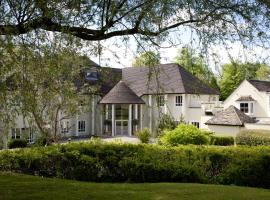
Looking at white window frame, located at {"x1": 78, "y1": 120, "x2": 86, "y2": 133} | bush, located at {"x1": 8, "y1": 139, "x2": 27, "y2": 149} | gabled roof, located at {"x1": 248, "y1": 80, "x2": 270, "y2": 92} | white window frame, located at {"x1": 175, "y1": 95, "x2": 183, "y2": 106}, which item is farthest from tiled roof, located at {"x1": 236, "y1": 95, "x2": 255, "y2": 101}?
bush, located at {"x1": 8, "y1": 139, "x2": 27, "y2": 149}

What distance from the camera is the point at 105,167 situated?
511 inches

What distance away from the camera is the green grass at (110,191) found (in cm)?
905

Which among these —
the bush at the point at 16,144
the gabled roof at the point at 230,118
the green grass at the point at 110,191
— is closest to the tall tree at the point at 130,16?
the green grass at the point at 110,191

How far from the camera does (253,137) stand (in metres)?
29.4

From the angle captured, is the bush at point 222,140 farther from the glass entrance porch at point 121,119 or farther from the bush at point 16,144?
the bush at point 16,144

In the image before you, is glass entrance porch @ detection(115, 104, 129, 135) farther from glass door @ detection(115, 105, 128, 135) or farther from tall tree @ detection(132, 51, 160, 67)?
tall tree @ detection(132, 51, 160, 67)

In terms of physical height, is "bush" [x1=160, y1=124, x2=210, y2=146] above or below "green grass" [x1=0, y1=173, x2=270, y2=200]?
above

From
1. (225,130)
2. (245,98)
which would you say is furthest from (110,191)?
(245,98)

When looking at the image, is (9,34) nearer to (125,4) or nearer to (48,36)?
(48,36)

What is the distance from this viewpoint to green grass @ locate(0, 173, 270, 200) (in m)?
9.05

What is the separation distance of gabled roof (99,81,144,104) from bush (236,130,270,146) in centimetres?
1228

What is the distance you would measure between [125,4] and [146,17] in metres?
0.48

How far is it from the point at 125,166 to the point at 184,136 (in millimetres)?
12795

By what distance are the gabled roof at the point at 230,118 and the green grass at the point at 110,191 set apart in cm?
2322
